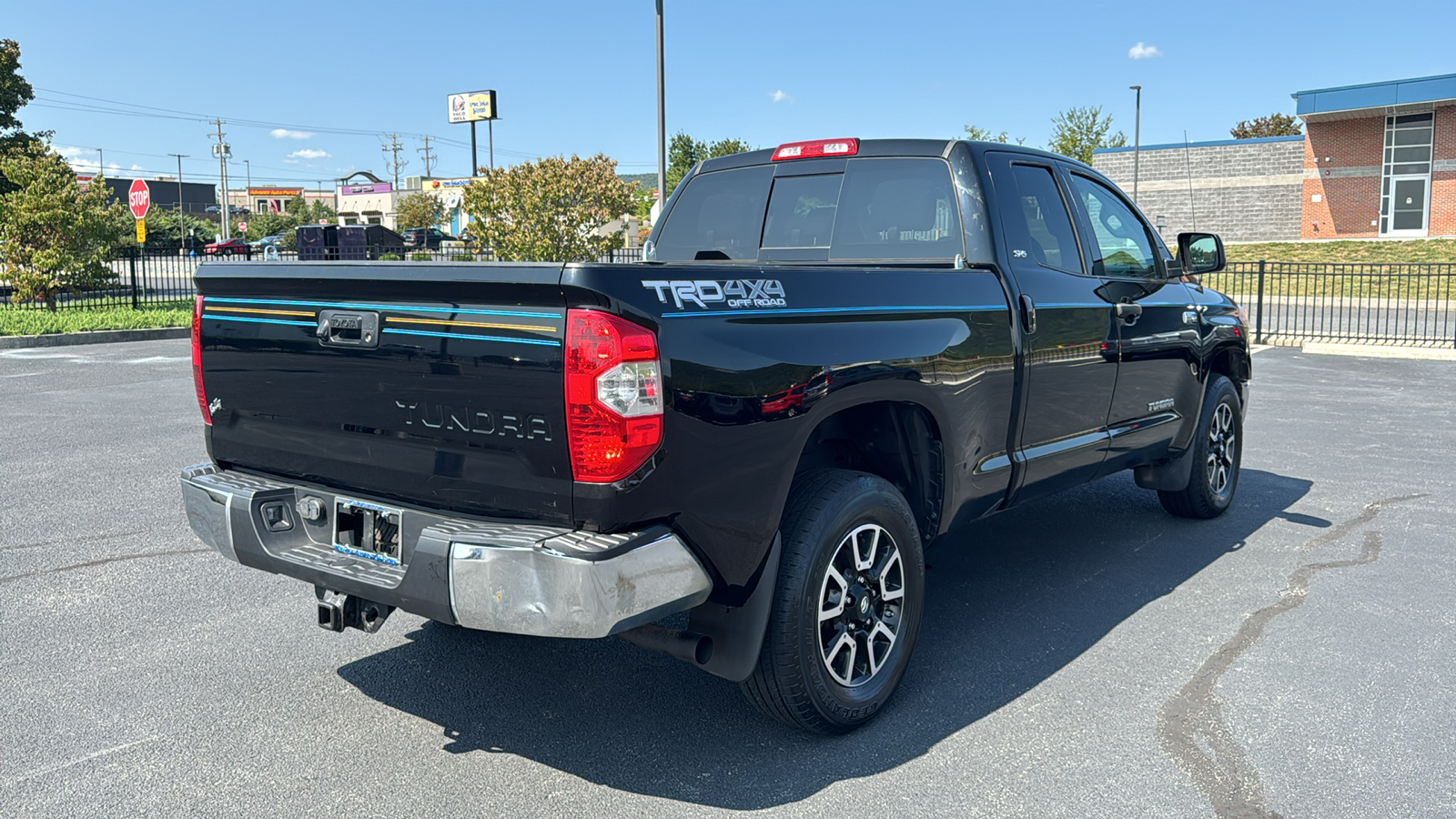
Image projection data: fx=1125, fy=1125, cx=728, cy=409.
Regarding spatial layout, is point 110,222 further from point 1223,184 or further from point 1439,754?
point 1223,184

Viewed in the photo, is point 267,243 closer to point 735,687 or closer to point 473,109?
point 473,109

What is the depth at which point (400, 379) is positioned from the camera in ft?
10.6

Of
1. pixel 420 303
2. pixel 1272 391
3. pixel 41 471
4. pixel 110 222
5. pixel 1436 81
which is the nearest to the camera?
pixel 420 303

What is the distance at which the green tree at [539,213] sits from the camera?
92.9 ft

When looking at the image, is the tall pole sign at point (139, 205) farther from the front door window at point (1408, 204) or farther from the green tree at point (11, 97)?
the front door window at point (1408, 204)

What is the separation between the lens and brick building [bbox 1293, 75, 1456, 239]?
1684 inches

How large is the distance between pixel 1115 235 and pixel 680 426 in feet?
11.2

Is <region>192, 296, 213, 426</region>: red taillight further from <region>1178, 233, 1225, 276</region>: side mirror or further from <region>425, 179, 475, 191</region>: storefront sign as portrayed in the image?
<region>425, 179, 475, 191</region>: storefront sign

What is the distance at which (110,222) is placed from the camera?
21719 millimetres

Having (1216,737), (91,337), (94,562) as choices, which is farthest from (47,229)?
(1216,737)

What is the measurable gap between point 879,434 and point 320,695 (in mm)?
2196

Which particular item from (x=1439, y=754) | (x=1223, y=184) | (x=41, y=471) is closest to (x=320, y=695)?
(x=1439, y=754)

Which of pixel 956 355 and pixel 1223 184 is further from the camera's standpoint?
pixel 1223 184

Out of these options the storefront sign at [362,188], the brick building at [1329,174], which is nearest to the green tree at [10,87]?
the brick building at [1329,174]
